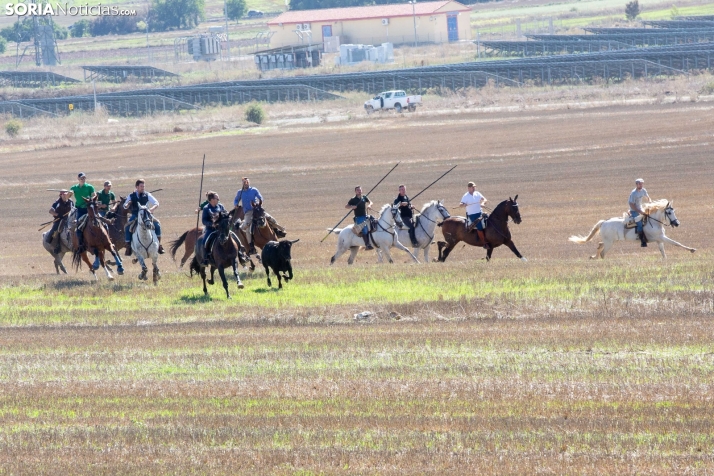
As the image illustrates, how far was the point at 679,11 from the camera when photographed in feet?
465

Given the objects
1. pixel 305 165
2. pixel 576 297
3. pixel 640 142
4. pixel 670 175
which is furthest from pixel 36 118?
pixel 576 297

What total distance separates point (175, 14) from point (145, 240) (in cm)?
15831

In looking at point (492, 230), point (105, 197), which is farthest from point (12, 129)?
point (492, 230)

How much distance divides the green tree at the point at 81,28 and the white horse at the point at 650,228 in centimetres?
16693

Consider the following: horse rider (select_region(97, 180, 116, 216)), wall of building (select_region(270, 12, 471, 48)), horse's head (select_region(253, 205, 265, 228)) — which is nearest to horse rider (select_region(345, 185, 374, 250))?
horse's head (select_region(253, 205, 265, 228))

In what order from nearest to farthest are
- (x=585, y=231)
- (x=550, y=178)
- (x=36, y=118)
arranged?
(x=585, y=231) → (x=550, y=178) → (x=36, y=118)

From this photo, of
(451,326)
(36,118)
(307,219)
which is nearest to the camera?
(451,326)

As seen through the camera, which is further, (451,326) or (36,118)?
(36,118)

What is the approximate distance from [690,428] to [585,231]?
18.6 meters

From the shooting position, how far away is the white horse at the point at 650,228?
77.8 ft

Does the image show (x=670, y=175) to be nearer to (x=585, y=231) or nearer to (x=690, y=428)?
(x=585, y=231)

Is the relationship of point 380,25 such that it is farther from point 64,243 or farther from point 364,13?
point 64,243

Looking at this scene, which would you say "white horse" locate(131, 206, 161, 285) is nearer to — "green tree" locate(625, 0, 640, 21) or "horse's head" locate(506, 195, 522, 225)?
"horse's head" locate(506, 195, 522, 225)

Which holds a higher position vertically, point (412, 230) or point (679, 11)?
point (679, 11)
